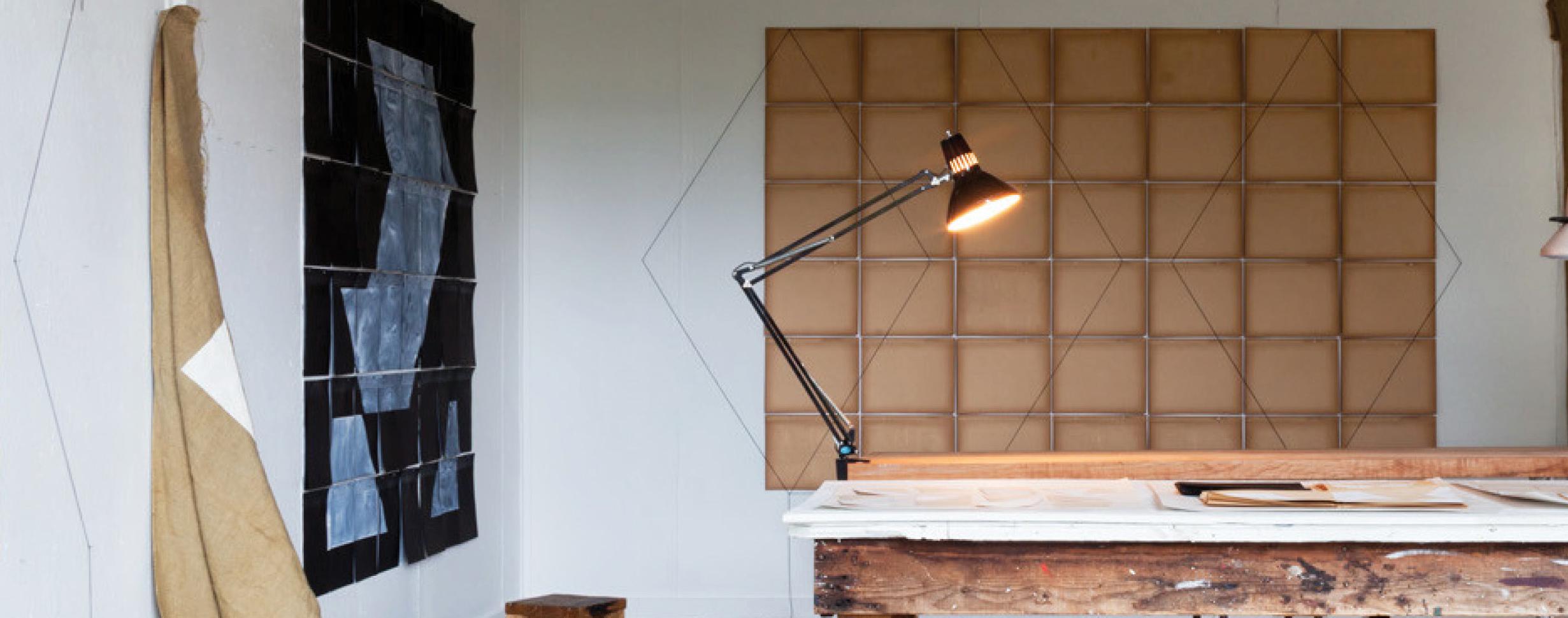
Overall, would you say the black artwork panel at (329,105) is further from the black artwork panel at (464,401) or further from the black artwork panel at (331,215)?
the black artwork panel at (464,401)

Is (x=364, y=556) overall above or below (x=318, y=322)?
below

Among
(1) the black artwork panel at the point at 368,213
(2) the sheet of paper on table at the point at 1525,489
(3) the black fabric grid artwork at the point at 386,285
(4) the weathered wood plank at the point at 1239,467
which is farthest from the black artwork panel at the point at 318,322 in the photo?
(2) the sheet of paper on table at the point at 1525,489

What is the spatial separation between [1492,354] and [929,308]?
196 cm

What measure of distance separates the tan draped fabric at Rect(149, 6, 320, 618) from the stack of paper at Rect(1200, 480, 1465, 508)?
1788 mm

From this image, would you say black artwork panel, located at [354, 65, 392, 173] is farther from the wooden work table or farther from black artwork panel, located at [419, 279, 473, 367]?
the wooden work table

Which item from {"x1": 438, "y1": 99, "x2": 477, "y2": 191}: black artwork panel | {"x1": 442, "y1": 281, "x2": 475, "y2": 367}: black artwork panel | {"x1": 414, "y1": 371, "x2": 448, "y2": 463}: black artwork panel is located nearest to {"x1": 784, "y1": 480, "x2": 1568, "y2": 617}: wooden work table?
{"x1": 414, "y1": 371, "x2": 448, "y2": 463}: black artwork panel

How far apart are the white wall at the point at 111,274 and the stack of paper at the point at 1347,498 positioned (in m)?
1.97

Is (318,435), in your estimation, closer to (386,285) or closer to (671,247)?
(386,285)

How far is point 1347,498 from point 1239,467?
1105 millimetres

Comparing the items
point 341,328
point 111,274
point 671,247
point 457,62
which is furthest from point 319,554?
point 671,247

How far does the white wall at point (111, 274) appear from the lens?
2.47 meters

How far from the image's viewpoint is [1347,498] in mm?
2088

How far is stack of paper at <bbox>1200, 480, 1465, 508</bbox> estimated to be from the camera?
2008mm

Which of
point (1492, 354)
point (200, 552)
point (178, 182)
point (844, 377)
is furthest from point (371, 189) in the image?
point (1492, 354)
